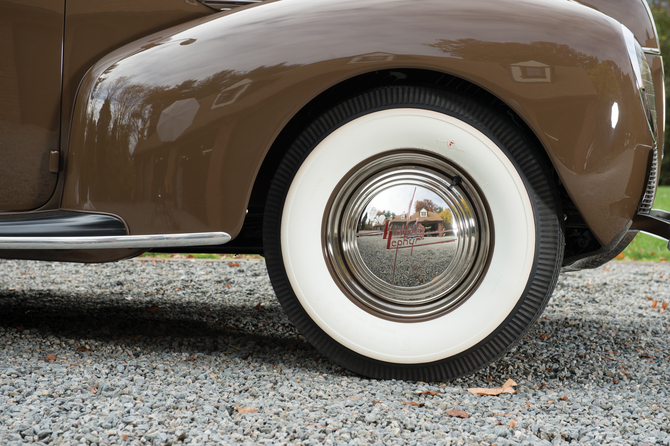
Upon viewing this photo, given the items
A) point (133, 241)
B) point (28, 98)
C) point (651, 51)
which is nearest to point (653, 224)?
point (651, 51)

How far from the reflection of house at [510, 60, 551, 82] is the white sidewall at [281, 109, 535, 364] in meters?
0.19

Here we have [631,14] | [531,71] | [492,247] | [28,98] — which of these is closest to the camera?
[531,71]

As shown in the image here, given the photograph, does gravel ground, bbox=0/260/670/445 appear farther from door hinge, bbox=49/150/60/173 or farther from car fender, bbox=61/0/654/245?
door hinge, bbox=49/150/60/173

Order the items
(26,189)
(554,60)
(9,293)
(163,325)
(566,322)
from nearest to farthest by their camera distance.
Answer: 1. (554,60)
2. (26,189)
3. (163,325)
4. (566,322)
5. (9,293)

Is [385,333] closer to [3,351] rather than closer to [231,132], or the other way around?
[231,132]

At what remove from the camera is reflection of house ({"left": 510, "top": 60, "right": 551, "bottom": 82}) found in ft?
4.94

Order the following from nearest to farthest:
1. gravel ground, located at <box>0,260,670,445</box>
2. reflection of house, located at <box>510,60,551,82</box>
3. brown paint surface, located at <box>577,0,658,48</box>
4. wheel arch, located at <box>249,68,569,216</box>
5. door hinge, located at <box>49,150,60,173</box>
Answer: gravel ground, located at <box>0,260,670,445</box>, reflection of house, located at <box>510,60,551,82</box>, wheel arch, located at <box>249,68,569,216</box>, door hinge, located at <box>49,150,60,173</box>, brown paint surface, located at <box>577,0,658,48</box>

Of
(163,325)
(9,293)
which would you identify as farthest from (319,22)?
(9,293)

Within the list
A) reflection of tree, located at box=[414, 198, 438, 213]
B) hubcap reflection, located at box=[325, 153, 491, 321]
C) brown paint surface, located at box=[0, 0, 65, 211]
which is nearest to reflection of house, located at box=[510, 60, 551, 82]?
hubcap reflection, located at box=[325, 153, 491, 321]

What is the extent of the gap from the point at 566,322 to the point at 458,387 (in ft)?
3.85

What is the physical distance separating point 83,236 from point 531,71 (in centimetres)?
141

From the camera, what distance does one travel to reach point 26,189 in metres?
1.75

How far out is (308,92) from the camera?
5.09ft

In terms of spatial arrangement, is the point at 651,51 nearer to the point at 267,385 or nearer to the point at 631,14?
the point at 631,14
